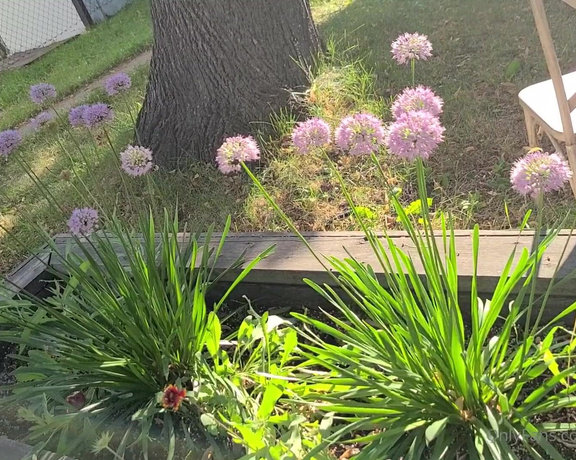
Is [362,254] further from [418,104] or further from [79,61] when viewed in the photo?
[79,61]

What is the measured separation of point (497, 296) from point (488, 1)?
3.44 meters

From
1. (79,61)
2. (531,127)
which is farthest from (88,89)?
(531,127)

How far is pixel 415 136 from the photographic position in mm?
1118

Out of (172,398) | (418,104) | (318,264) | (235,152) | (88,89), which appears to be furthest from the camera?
(88,89)

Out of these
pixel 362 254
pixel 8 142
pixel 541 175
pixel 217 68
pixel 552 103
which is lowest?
pixel 362 254

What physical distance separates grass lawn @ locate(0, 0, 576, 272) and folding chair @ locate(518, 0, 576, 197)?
11.0 inches

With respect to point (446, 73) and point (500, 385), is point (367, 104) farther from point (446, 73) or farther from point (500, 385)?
point (500, 385)

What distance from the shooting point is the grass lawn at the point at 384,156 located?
258 cm

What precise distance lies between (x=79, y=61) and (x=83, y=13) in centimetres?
251

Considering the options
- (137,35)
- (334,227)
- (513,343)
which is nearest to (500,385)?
(513,343)

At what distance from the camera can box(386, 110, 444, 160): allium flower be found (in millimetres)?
1118

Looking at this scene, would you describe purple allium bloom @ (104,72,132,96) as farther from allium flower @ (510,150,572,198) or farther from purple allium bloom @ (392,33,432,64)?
allium flower @ (510,150,572,198)

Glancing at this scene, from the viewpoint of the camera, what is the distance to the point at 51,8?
31.0ft

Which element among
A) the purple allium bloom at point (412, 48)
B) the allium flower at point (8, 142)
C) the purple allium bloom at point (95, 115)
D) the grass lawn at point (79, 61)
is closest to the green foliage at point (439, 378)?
the purple allium bloom at point (412, 48)
